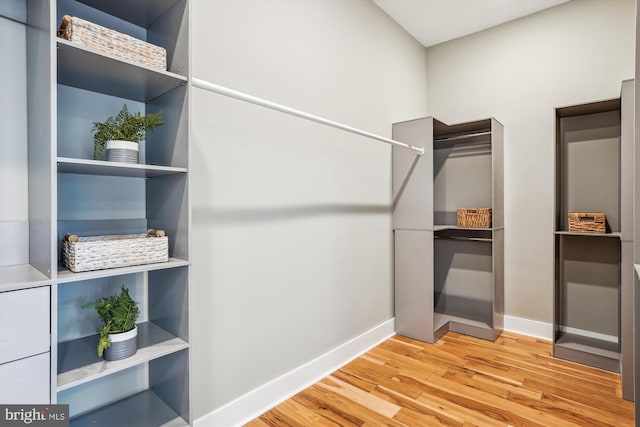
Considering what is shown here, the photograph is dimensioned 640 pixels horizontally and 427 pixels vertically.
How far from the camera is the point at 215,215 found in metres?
1.63

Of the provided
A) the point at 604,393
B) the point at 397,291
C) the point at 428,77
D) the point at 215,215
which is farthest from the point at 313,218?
the point at 428,77

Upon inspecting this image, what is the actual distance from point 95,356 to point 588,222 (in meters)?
3.01

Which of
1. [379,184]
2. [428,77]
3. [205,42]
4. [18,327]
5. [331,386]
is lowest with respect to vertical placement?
[331,386]

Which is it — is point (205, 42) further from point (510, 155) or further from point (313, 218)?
point (510, 155)

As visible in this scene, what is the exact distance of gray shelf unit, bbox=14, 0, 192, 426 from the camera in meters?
1.05

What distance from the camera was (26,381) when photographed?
88cm

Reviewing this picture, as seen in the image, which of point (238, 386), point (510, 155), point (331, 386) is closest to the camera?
point (238, 386)

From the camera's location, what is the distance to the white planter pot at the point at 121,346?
109 centimetres

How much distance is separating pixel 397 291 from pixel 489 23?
102 inches

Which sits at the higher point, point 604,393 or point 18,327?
point 18,327

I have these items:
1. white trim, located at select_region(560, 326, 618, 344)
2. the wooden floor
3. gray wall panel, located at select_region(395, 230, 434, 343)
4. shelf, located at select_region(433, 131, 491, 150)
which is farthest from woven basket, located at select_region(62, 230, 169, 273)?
white trim, located at select_region(560, 326, 618, 344)

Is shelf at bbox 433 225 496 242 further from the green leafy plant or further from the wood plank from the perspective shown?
the green leafy plant

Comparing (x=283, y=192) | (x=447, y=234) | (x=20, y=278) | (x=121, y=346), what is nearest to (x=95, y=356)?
(x=121, y=346)

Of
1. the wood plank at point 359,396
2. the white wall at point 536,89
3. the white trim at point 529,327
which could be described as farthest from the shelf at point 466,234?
the wood plank at point 359,396
